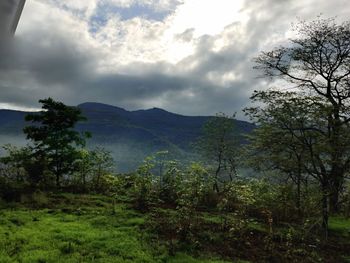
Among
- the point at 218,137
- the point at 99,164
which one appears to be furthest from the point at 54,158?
the point at 218,137

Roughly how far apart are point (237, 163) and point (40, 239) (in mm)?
17014

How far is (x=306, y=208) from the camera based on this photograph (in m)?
17.2

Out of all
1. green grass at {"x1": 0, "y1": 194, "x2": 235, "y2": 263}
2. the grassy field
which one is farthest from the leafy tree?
green grass at {"x1": 0, "y1": 194, "x2": 235, "y2": 263}

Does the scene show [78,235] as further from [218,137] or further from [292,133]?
[218,137]

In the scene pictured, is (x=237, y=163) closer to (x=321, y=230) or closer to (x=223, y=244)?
(x=321, y=230)

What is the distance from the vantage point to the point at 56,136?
22094 millimetres

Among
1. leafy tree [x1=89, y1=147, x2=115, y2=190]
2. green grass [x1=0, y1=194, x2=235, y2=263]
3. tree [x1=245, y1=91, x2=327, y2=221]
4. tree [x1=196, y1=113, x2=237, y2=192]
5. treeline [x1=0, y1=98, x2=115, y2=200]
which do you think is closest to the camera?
green grass [x1=0, y1=194, x2=235, y2=263]

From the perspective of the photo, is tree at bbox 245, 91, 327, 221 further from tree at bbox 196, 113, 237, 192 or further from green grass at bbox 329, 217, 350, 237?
tree at bbox 196, 113, 237, 192

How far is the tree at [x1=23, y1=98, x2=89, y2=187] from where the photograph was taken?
21.9 m

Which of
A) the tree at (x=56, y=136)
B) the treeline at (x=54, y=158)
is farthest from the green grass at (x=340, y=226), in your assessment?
the tree at (x=56, y=136)

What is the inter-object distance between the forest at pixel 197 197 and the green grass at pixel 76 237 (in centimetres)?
4

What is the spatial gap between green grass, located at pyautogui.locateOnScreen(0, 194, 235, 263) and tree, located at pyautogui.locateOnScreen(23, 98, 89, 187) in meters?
6.59

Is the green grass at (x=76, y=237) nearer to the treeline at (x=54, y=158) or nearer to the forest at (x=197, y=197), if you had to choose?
the forest at (x=197, y=197)

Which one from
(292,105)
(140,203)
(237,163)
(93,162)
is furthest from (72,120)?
(292,105)
